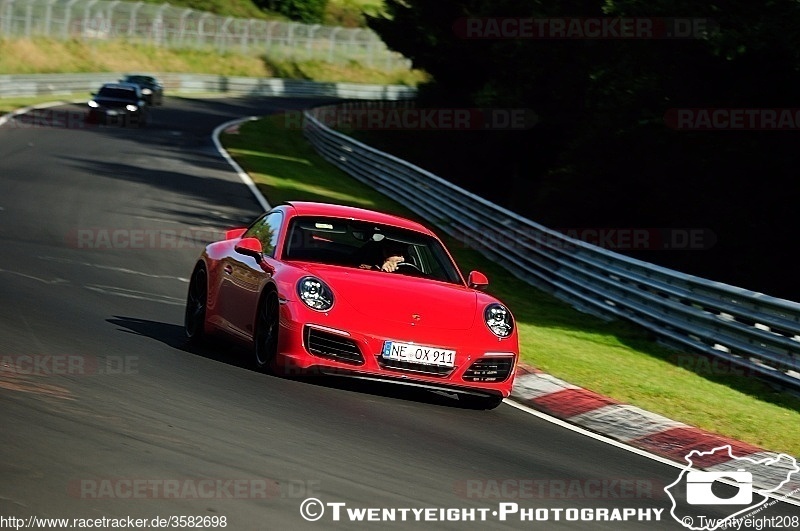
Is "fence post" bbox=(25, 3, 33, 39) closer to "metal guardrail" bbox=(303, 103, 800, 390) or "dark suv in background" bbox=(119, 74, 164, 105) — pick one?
"dark suv in background" bbox=(119, 74, 164, 105)

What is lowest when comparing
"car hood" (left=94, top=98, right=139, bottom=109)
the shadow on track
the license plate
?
"car hood" (left=94, top=98, right=139, bottom=109)

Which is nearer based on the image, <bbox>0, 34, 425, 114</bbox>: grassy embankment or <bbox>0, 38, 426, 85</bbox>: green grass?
<bbox>0, 34, 425, 114</bbox>: grassy embankment

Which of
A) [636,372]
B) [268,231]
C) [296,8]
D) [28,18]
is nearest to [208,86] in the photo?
[28,18]

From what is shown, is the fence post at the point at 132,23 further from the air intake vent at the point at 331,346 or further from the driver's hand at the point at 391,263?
the air intake vent at the point at 331,346

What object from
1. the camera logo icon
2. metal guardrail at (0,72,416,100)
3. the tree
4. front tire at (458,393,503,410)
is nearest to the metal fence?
metal guardrail at (0,72,416,100)

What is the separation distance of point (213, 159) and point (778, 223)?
15.8 m

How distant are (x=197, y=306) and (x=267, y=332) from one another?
1700 mm

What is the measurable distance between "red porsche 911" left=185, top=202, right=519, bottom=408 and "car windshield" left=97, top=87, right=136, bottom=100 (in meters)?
35.5

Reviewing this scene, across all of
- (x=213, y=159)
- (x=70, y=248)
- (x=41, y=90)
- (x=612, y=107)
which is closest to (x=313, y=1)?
(x=41, y=90)

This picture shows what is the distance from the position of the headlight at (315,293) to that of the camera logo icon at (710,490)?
9.23ft

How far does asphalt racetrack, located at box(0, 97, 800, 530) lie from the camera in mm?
6379

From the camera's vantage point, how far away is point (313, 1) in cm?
10588

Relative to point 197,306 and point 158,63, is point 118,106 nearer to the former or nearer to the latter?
point 158,63

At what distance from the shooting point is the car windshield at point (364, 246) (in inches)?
A: 440
